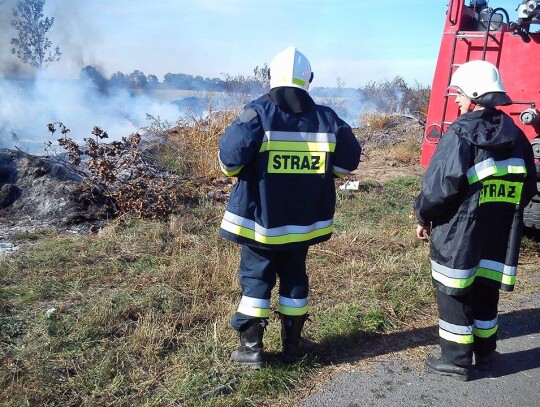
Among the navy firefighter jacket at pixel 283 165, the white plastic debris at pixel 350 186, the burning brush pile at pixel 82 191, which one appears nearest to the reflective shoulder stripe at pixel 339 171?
the navy firefighter jacket at pixel 283 165

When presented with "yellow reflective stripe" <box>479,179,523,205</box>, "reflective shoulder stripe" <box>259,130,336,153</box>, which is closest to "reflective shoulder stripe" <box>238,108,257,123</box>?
"reflective shoulder stripe" <box>259,130,336,153</box>

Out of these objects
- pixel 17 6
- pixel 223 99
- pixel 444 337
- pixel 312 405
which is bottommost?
pixel 312 405

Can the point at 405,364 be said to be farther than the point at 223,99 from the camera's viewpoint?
No

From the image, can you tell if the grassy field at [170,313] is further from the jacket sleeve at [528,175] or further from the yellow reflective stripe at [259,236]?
the jacket sleeve at [528,175]

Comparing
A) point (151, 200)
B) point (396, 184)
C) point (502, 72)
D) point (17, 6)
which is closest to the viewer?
point (502, 72)

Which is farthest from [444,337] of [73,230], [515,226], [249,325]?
[73,230]

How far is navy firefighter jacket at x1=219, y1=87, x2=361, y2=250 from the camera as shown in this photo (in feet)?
9.41

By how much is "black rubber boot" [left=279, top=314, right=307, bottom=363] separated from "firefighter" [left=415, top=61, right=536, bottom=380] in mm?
889

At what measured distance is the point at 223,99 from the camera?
919 cm

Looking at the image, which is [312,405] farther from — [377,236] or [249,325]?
[377,236]

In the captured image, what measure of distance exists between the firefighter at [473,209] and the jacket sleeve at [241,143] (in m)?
1.05

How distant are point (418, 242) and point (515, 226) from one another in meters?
2.58

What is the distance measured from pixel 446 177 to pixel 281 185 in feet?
3.10

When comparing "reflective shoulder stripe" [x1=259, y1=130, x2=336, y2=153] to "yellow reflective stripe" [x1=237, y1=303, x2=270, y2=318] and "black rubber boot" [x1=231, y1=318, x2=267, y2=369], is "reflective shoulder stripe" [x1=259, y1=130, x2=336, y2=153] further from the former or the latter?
"black rubber boot" [x1=231, y1=318, x2=267, y2=369]
